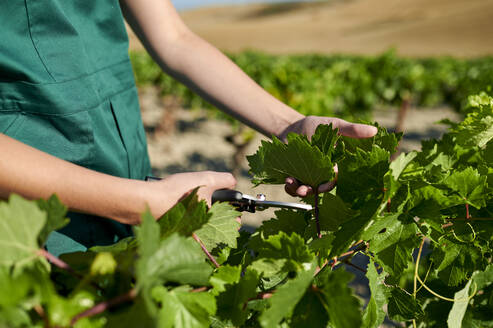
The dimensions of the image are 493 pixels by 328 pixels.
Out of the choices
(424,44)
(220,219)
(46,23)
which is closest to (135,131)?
(46,23)

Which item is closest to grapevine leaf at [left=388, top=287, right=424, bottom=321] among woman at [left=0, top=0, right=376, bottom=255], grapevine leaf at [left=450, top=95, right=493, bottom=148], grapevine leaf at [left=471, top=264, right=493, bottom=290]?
grapevine leaf at [left=471, top=264, right=493, bottom=290]

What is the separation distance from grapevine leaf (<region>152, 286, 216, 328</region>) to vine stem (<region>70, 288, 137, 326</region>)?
6 cm

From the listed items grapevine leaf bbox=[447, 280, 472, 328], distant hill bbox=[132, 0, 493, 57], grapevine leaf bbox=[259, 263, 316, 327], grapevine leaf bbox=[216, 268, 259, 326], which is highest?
grapevine leaf bbox=[259, 263, 316, 327]

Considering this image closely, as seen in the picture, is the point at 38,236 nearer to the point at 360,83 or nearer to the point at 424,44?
the point at 360,83

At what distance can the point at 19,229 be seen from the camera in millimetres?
651

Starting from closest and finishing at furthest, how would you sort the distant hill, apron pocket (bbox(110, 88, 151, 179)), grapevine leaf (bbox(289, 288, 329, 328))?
1. grapevine leaf (bbox(289, 288, 329, 328))
2. apron pocket (bbox(110, 88, 151, 179))
3. the distant hill

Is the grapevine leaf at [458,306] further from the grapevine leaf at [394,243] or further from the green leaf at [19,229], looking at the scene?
the green leaf at [19,229]

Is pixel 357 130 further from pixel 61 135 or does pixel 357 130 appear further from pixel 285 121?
pixel 61 135

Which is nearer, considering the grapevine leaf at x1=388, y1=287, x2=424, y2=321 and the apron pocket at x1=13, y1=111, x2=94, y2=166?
the grapevine leaf at x1=388, y1=287, x2=424, y2=321

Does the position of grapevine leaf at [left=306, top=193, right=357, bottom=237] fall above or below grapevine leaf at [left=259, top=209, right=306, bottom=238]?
above

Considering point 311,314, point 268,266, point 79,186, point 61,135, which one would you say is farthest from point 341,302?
point 61,135

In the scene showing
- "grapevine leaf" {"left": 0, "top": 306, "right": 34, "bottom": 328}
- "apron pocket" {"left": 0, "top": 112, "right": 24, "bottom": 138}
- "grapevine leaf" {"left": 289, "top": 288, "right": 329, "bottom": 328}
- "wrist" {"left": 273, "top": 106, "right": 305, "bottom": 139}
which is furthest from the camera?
"wrist" {"left": 273, "top": 106, "right": 305, "bottom": 139}

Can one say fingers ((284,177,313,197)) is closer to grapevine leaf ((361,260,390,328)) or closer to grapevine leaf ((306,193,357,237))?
grapevine leaf ((306,193,357,237))

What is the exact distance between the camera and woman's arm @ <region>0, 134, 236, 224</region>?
0.88m
